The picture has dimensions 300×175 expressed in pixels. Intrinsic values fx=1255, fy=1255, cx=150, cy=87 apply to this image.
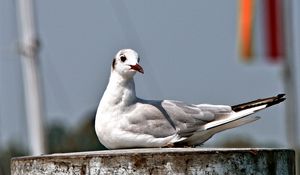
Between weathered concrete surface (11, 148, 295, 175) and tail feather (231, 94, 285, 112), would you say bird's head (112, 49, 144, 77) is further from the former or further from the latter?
weathered concrete surface (11, 148, 295, 175)

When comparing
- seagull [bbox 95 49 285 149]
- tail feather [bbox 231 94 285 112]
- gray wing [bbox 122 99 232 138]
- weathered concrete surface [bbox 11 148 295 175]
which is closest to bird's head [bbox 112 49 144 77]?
seagull [bbox 95 49 285 149]

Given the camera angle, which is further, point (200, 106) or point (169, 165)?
point (200, 106)

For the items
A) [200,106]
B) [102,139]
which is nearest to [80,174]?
[102,139]

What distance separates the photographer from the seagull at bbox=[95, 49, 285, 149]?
35.6ft

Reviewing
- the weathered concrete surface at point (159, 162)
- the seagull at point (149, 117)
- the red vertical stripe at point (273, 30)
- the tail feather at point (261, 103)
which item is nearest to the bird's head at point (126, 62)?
the seagull at point (149, 117)

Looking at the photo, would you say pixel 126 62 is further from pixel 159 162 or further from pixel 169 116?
pixel 159 162

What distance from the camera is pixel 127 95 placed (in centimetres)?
1110

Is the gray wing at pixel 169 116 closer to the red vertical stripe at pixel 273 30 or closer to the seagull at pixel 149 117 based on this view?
the seagull at pixel 149 117

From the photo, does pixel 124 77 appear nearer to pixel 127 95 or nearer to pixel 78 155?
pixel 127 95

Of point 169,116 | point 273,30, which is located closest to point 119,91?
point 169,116

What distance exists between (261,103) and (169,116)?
882 mm

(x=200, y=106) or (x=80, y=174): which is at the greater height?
(x=200, y=106)

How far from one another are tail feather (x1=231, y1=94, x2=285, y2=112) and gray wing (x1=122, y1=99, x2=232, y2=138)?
0.08 meters

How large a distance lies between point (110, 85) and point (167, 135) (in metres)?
0.68
